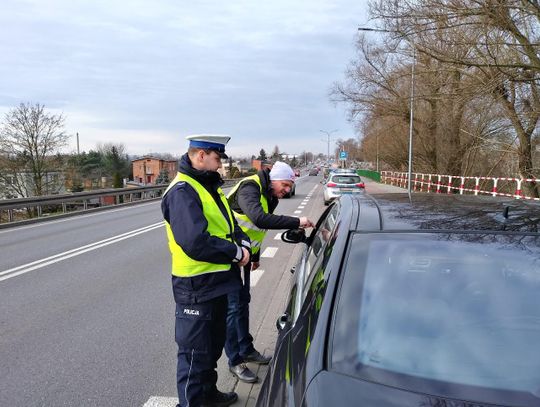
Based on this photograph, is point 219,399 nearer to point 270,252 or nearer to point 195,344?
point 195,344

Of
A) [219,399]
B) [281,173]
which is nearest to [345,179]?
[281,173]

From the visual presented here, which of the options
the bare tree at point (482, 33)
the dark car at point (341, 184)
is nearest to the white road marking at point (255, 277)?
the bare tree at point (482, 33)

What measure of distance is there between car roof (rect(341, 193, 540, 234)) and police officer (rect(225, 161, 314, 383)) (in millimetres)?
925

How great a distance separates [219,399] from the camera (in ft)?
10.2

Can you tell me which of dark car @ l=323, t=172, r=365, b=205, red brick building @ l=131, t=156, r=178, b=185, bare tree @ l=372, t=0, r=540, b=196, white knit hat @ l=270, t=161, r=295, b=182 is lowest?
red brick building @ l=131, t=156, r=178, b=185

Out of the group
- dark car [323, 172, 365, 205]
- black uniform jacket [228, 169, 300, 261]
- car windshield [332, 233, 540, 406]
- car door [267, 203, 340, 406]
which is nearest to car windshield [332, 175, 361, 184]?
dark car [323, 172, 365, 205]

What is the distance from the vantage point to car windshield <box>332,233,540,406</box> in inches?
57.7

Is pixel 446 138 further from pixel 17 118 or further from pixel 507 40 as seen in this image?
pixel 17 118

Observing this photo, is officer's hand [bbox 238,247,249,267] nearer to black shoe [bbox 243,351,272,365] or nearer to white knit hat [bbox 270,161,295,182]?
white knit hat [bbox 270,161,295,182]

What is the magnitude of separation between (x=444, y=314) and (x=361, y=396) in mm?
565

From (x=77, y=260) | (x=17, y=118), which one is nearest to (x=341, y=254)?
(x=77, y=260)

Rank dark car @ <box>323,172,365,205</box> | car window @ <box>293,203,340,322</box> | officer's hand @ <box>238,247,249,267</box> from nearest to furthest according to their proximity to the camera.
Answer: car window @ <box>293,203,340,322</box> < officer's hand @ <box>238,247,249,267</box> < dark car @ <box>323,172,365,205</box>

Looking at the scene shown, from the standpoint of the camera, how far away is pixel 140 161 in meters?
110

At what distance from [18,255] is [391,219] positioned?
850 cm
